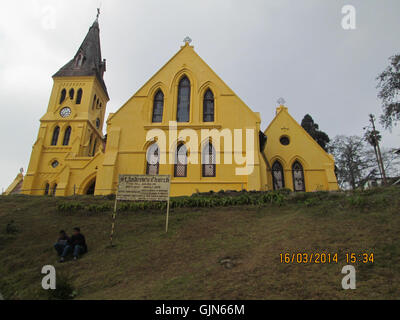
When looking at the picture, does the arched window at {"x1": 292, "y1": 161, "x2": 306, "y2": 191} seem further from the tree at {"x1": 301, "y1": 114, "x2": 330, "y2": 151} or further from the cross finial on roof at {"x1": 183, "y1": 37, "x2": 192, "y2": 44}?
the cross finial on roof at {"x1": 183, "y1": 37, "x2": 192, "y2": 44}

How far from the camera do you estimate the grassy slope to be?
5.93 metres

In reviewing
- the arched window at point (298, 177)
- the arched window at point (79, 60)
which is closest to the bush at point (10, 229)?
the arched window at point (298, 177)

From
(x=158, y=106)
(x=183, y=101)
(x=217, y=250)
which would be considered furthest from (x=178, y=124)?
(x=217, y=250)

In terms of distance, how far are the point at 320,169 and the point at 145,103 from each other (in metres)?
14.9

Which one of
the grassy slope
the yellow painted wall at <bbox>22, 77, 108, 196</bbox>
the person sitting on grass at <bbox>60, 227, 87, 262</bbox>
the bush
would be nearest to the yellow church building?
the grassy slope

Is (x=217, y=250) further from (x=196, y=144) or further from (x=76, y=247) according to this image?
(x=196, y=144)

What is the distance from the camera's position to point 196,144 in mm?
19406

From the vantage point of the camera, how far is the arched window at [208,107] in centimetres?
2056

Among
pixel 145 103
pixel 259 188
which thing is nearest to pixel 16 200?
pixel 145 103

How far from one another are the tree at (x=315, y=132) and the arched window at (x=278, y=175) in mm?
11042

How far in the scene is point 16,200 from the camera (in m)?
17.3

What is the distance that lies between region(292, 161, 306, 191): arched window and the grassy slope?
8.70m

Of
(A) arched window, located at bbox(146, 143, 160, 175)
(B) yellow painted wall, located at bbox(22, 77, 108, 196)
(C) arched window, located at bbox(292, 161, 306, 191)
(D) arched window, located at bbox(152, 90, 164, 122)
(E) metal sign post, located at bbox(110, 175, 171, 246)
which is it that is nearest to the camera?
(E) metal sign post, located at bbox(110, 175, 171, 246)

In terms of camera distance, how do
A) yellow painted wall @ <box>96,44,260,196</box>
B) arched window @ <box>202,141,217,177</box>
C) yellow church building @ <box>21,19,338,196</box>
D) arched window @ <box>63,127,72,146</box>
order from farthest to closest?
arched window @ <box>63,127,72,146</box> → arched window @ <box>202,141,217,177</box> → yellow church building @ <box>21,19,338,196</box> → yellow painted wall @ <box>96,44,260,196</box>
